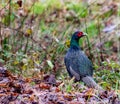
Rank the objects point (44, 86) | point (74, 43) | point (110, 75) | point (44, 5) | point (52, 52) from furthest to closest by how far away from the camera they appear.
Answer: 1. point (44, 5)
2. point (52, 52)
3. point (74, 43)
4. point (110, 75)
5. point (44, 86)

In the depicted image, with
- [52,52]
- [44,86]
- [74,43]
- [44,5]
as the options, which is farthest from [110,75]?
[44,5]

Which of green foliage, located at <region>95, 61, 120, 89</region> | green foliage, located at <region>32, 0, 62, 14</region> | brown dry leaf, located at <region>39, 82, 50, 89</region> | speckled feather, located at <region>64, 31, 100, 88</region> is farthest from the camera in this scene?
green foliage, located at <region>32, 0, 62, 14</region>

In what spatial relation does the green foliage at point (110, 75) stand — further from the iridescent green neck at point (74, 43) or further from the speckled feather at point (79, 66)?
the iridescent green neck at point (74, 43)

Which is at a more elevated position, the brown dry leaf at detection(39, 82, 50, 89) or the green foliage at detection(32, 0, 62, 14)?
the green foliage at detection(32, 0, 62, 14)

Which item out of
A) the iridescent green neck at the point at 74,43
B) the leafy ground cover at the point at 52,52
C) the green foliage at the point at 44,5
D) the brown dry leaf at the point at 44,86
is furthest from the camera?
the green foliage at the point at 44,5

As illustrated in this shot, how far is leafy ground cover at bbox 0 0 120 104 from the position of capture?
712 centimetres

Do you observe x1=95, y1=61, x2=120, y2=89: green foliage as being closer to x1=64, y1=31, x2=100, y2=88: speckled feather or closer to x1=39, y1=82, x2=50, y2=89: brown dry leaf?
x1=64, y1=31, x2=100, y2=88: speckled feather

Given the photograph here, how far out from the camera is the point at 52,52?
32.1 ft

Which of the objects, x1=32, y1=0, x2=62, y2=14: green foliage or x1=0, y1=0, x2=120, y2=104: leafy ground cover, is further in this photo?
x1=32, y1=0, x2=62, y2=14: green foliage

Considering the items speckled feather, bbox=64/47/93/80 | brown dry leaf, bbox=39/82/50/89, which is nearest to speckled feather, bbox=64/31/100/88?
speckled feather, bbox=64/47/93/80

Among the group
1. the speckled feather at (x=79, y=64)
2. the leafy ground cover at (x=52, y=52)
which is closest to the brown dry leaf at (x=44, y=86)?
the leafy ground cover at (x=52, y=52)

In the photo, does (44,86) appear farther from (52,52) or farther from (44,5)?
(44,5)

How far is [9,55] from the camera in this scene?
9047 millimetres

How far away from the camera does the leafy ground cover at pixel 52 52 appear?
712 centimetres
